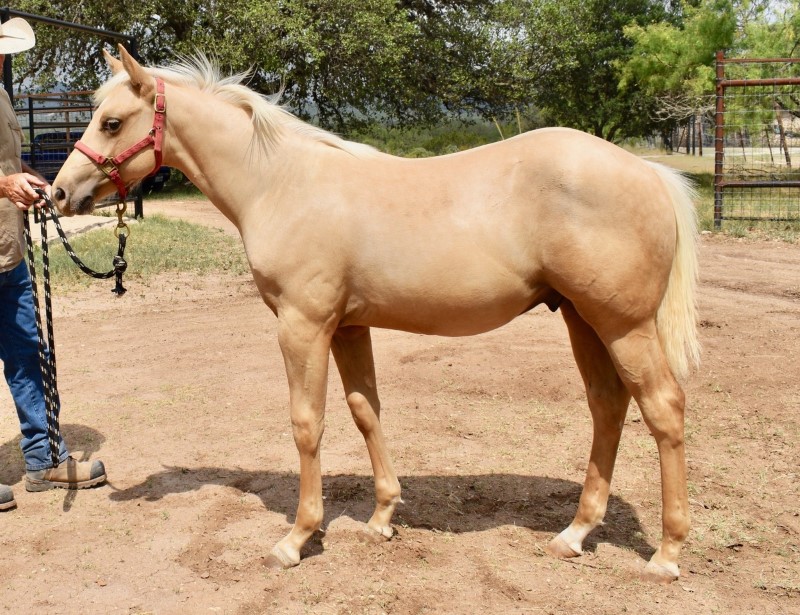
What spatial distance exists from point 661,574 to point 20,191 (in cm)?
337

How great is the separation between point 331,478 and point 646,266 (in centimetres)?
219

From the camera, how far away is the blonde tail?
10.6ft

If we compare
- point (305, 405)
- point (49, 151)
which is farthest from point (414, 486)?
point (49, 151)

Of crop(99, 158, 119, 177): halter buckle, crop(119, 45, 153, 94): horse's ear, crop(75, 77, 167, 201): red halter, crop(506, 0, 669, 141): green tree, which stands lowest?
crop(99, 158, 119, 177): halter buckle

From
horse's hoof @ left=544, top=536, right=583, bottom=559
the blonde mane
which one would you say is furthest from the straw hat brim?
horse's hoof @ left=544, top=536, right=583, bottom=559

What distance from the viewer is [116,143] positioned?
135 inches

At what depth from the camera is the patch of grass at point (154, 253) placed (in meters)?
9.55

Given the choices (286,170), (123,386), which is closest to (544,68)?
(123,386)

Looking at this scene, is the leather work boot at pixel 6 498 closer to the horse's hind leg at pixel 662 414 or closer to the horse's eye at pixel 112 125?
the horse's eye at pixel 112 125

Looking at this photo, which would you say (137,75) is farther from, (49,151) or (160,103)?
(49,151)

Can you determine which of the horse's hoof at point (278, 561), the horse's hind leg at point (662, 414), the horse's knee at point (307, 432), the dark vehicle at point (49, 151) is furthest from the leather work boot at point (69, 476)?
the dark vehicle at point (49, 151)

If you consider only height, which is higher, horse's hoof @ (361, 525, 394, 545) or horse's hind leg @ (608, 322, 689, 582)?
horse's hind leg @ (608, 322, 689, 582)

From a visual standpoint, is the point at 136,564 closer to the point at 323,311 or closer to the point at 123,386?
the point at 323,311

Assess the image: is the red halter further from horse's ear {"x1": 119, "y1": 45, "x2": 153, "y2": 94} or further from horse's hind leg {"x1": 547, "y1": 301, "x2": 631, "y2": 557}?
horse's hind leg {"x1": 547, "y1": 301, "x2": 631, "y2": 557}
